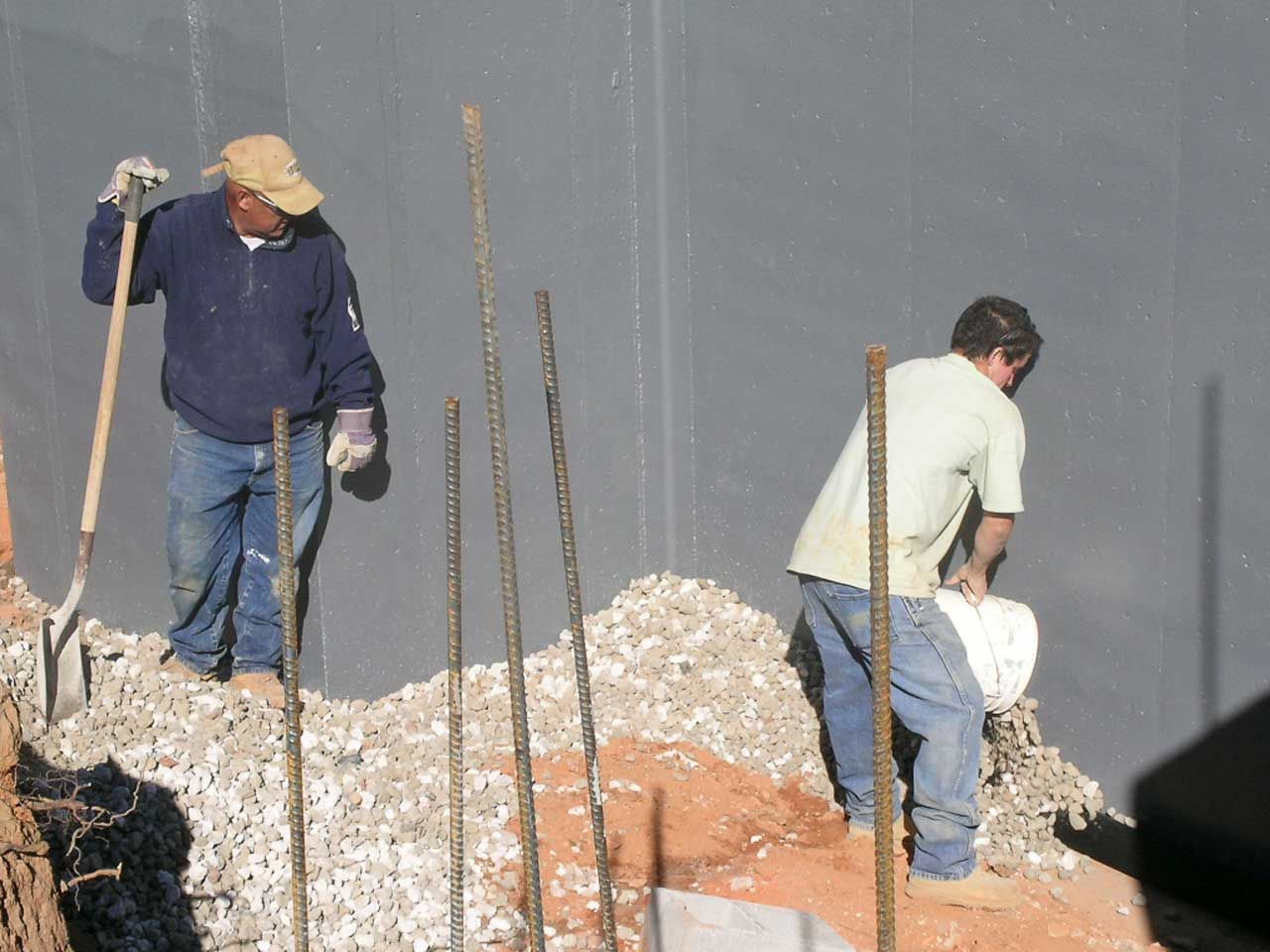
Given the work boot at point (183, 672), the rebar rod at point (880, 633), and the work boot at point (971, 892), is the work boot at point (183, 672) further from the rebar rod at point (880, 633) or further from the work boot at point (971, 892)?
the rebar rod at point (880, 633)

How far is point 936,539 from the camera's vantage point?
4.88 metres

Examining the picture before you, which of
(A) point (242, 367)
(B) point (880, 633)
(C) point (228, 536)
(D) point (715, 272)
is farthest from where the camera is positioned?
(D) point (715, 272)

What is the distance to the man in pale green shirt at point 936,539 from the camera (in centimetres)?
473

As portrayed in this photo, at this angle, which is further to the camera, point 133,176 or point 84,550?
point 84,550

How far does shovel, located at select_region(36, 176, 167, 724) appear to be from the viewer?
4863 millimetres

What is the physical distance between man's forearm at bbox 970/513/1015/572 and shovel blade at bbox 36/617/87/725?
115 inches

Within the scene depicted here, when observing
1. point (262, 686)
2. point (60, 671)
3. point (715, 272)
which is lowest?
point (262, 686)

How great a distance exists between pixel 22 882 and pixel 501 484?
1334mm

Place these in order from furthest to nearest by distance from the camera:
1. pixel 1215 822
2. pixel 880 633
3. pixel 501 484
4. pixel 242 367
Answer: pixel 242 367 → pixel 1215 822 → pixel 501 484 → pixel 880 633

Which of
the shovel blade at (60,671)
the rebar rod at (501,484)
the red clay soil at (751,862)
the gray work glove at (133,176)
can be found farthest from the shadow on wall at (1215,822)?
the gray work glove at (133,176)

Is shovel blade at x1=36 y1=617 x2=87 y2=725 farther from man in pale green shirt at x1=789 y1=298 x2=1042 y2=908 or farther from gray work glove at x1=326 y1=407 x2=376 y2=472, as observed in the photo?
man in pale green shirt at x1=789 y1=298 x2=1042 y2=908

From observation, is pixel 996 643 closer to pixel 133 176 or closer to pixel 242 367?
pixel 242 367

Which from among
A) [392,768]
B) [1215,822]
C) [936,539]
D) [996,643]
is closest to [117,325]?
[392,768]

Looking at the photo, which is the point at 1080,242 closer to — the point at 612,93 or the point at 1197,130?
the point at 1197,130
